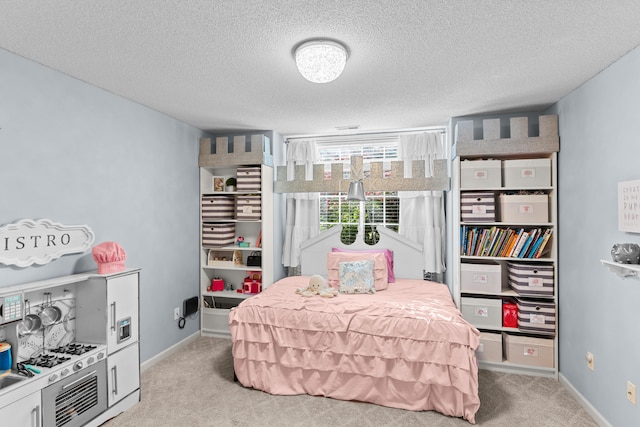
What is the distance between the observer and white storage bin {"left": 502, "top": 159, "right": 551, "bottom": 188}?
9.70 ft

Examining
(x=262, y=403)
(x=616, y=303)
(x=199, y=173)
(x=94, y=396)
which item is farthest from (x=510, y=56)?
(x=94, y=396)

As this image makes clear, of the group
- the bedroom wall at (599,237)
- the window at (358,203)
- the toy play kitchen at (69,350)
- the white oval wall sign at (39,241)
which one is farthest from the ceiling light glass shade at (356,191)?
→ the white oval wall sign at (39,241)

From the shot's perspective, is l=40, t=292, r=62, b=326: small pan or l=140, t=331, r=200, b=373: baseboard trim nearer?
l=40, t=292, r=62, b=326: small pan

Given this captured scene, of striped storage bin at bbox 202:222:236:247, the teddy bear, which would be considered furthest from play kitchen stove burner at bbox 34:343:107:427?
striped storage bin at bbox 202:222:236:247

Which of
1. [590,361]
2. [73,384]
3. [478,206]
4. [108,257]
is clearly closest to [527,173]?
[478,206]

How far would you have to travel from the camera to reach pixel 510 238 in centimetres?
306

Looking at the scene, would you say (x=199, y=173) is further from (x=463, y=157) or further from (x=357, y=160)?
(x=463, y=157)

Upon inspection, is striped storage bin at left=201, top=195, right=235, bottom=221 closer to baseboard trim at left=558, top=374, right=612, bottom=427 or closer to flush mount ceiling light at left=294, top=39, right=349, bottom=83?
flush mount ceiling light at left=294, top=39, right=349, bottom=83

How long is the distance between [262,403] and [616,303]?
8.47 feet

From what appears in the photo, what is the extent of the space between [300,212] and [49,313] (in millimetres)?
2622

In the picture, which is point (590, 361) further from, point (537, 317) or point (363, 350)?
point (363, 350)

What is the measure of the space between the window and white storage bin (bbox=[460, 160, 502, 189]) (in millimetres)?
992

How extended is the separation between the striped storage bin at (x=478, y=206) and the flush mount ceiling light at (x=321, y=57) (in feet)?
6.32

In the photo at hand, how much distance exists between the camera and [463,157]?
332 centimetres
